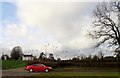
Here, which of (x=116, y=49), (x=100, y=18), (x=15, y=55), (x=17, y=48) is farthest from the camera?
(x=17, y=48)

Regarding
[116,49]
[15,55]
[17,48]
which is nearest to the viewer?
[116,49]

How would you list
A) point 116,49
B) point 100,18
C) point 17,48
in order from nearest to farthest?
point 116,49 < point 100,18 < point 17,48

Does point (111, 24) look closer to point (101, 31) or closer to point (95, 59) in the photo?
point (101, 31)

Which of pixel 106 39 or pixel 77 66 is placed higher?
pixel 106 39

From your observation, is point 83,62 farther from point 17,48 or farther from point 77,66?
point 17,48

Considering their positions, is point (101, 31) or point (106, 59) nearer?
point (101, 31)

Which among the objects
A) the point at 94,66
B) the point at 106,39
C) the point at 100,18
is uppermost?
the point at 100,18

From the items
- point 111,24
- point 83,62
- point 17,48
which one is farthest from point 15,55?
point 111,24

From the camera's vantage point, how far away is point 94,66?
178 ft

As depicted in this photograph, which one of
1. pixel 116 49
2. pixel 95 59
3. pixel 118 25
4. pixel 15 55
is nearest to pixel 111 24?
pixel 118 25

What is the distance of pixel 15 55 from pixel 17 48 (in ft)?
32.2

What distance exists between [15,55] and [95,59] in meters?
56.5

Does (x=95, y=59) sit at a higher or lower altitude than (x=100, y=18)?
lower

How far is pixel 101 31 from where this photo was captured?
53.3 m
